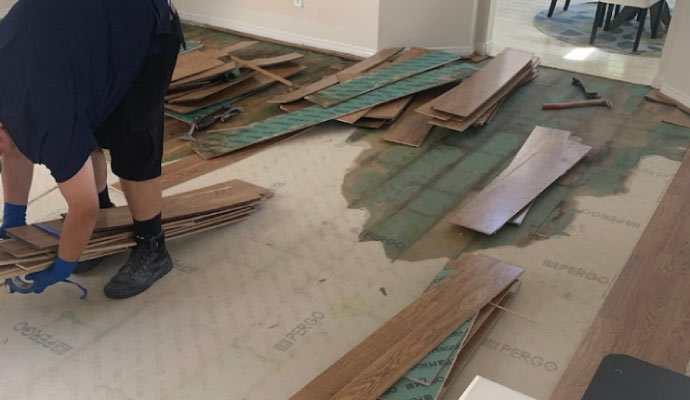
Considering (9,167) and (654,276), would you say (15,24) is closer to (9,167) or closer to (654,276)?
(9,167)

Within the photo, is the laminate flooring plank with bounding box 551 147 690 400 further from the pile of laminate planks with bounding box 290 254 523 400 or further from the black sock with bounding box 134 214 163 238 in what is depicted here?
the black sock with bounding box 134 214 163 238

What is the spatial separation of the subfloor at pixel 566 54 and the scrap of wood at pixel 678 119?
68cm

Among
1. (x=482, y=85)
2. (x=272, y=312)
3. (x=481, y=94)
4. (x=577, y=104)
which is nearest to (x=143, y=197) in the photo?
(x=272, y=312)

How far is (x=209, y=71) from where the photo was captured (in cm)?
433

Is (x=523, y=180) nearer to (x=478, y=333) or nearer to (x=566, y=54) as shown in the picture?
(x=478, y=333)

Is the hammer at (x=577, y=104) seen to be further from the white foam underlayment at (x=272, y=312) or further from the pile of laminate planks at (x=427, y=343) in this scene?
the pile of laminate planks at (x=427, y=343)

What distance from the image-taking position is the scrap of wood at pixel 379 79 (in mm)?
4098

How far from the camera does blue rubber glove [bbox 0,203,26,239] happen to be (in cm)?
235

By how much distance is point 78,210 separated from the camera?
1966mm

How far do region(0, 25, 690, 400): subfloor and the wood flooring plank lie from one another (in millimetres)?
193

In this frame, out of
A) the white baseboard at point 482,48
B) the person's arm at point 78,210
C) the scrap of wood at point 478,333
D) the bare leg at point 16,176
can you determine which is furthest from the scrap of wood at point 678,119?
the bare leg at point 16,176

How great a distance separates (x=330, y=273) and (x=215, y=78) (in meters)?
2.27

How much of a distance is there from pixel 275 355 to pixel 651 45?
4950 millimetres

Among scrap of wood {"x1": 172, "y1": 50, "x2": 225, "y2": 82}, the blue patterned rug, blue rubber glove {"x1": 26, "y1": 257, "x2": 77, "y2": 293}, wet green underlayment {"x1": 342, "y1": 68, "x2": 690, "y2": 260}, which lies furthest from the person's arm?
the blue patterned rug
